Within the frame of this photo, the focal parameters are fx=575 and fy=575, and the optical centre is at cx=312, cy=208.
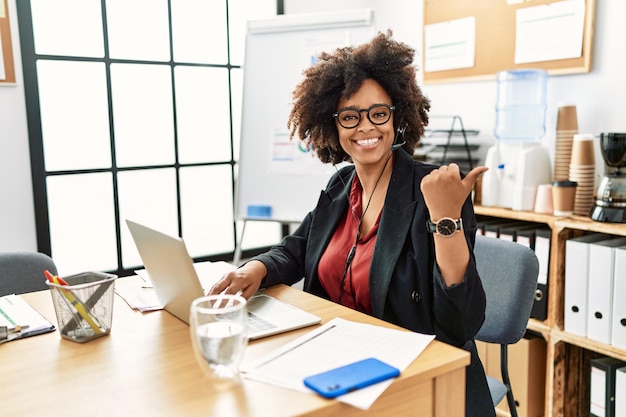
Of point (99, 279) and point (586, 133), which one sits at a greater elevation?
point (586, 133)

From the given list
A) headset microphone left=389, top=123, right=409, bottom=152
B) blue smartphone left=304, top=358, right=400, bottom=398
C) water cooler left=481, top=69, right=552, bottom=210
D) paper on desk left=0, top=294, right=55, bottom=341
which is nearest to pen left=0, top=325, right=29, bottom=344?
paper on desk left=0, top=294, right=55, bottom=341

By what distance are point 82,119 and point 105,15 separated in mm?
518

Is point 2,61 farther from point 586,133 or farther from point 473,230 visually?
point 586,133

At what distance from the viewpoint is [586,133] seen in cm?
244

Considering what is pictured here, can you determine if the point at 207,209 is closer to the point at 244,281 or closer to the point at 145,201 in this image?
the point at 145,201

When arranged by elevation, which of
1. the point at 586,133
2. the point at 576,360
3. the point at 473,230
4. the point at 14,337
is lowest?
the point at 576,360

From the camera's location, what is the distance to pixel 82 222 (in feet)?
9.32

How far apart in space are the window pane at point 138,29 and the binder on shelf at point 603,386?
97.2 inches

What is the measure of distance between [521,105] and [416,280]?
154cm

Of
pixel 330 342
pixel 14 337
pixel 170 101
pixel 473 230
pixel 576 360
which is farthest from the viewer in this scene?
pixel 170 101

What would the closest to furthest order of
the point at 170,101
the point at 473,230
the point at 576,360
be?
the point at 473,230 < the point at 576,360 < the point at 170,101

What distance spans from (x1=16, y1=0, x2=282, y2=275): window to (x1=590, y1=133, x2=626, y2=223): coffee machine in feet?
6.37

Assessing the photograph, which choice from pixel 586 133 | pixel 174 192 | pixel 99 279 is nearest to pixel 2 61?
pixel 174 192

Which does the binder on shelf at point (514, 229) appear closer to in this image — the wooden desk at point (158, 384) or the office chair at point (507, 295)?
the office chair at point (507, 295)
